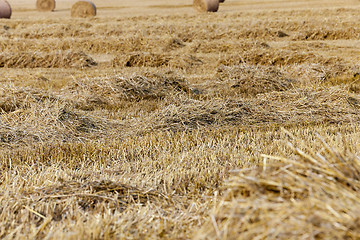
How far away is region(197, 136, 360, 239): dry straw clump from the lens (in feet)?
7.02

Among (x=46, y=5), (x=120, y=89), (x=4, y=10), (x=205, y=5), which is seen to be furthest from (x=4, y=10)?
(x=120, y=89)

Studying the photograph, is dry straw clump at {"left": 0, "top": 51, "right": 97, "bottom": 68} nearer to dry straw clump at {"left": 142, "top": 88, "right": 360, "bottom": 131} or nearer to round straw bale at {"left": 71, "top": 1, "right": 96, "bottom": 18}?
dry straw clump at {"left": 142, "top": 88, "right": 360, "bottom": 131}

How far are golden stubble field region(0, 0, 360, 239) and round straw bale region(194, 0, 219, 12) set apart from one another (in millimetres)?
18940

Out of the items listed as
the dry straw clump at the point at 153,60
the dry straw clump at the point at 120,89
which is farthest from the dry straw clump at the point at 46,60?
the dry straw clump at the point at 120,89

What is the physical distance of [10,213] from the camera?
3068 mm

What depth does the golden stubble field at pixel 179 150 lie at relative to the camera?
7.98 ft

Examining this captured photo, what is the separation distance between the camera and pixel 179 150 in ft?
16.1

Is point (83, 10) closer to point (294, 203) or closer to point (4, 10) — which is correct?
point (4, 10)

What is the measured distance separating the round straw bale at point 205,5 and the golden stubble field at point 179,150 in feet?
62.1

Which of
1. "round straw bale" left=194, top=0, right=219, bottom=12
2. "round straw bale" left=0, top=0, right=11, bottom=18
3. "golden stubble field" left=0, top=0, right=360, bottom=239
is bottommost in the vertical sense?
"golden stubble field" left=0, top=0, right=360, bottom=239

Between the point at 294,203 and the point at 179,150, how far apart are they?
2694 millimetres

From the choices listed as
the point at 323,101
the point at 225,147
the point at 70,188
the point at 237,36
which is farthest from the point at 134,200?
the point at 237,36

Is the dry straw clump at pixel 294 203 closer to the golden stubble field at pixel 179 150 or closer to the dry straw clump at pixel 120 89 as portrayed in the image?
the golden stubble field at pixel 179 150

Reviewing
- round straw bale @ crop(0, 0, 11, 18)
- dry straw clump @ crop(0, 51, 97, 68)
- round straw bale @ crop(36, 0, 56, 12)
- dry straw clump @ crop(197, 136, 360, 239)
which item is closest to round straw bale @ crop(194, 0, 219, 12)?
round straw bale @ crop(0, 0, 11, 18)
